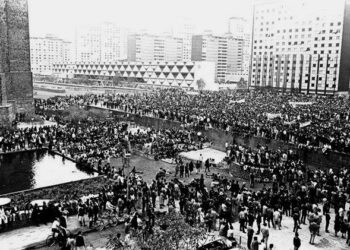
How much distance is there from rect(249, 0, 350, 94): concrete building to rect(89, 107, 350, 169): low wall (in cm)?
5411

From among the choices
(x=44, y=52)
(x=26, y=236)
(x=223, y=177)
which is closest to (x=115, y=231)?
(x=26, y=236)

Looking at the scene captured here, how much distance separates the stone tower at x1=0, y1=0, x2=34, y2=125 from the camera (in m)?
44.8

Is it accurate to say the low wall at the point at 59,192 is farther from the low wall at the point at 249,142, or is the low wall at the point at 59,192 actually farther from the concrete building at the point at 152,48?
the concrete building at the point at 152,48

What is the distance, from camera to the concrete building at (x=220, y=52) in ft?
532

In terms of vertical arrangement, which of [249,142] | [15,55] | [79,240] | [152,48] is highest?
[152,48]

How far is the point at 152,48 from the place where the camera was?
601ft

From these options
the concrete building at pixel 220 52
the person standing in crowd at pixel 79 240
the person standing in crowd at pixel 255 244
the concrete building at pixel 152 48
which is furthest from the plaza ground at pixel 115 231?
the concrete building at pixel 152 48

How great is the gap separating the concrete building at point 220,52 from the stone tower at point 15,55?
113759 millimetres

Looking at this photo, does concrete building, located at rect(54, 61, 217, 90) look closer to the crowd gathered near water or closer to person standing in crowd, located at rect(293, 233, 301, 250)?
the crowd gathered near water

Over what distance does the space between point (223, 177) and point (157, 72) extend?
85903mm

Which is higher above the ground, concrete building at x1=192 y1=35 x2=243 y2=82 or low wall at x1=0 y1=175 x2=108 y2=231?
concrete building at x1=192 y1=35 x2=243 y2=82

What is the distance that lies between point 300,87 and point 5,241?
270 feet

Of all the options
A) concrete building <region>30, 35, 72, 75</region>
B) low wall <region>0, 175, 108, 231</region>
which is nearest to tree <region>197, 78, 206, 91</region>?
low wall <region>0, 175, 108, 231</region>

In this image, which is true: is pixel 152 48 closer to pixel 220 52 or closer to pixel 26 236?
Answer: pixel 220 52
